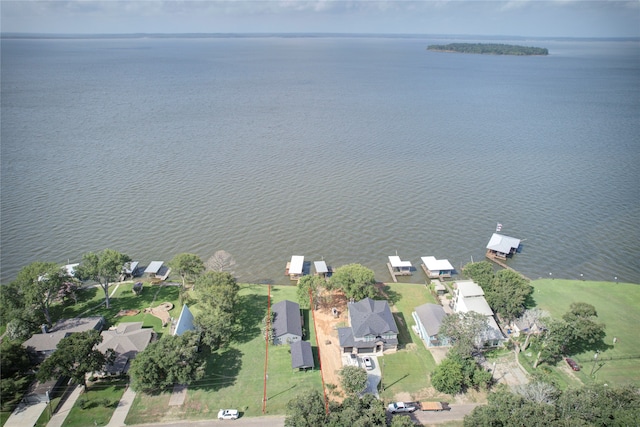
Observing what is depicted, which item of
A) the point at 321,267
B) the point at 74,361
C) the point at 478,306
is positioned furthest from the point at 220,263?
the point at 478,306

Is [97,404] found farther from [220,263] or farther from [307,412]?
[220,263]

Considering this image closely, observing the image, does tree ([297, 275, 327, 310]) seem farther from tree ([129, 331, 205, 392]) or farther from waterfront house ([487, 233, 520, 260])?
waterfront house ([487, 233, 520, 260])

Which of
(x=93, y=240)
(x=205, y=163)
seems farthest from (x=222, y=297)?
(x=205, y=163)

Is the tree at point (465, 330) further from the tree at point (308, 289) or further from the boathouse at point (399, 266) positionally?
the boathouse at point (399, 266)

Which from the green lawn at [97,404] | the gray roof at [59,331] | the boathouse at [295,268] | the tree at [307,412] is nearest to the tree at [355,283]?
the boathouse at [295,268]

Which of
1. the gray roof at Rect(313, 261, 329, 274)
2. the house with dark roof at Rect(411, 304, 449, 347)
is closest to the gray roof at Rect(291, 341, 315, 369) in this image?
the house with dark roof at Rect(411, 304, 449, 347)

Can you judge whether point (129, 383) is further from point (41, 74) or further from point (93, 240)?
point (41, 74)
